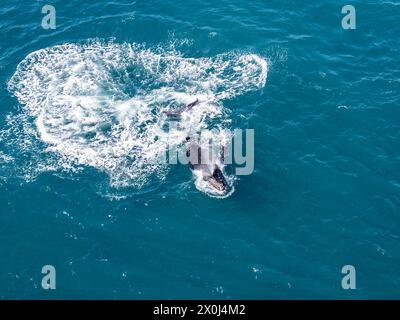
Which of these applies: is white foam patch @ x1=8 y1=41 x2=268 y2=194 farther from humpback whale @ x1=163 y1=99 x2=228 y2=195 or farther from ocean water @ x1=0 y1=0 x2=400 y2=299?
humpback whale @ x1=163 y1=99 x2=228 y2=195

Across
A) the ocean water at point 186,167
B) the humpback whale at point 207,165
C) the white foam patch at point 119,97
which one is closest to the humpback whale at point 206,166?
the humpback whale at point 207,165

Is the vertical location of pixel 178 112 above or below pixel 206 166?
above

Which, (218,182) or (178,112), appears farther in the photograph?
A: (178,112)

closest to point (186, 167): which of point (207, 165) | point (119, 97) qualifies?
point (207, 165)

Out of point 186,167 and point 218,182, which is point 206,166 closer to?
point 186,167

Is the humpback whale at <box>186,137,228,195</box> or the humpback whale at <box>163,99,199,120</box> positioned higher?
the humpback whale at <box>163,99,199,120</box>

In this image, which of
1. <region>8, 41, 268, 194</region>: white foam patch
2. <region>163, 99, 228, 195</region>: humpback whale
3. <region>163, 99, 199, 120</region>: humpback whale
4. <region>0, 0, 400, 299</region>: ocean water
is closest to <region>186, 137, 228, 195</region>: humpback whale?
<region>163, 99, 228, 195</region>: humpback whale

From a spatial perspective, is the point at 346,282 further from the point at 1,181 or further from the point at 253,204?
the point at 1,181
